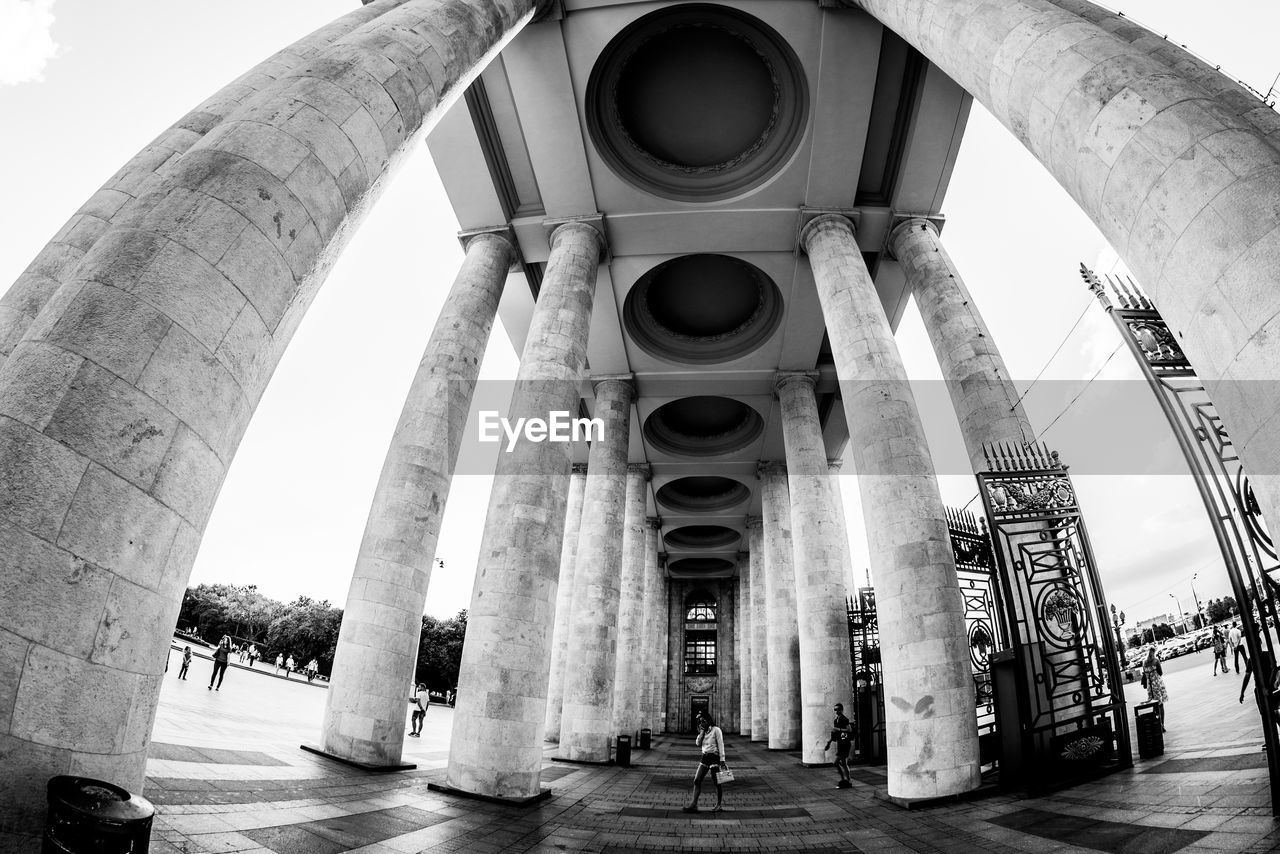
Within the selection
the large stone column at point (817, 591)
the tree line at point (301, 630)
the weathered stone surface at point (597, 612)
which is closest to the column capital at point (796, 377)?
the large stone column at point (817, 591)

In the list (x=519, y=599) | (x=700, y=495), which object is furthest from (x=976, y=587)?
(x=700, y=495)

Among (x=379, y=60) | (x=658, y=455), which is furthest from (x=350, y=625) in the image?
(x=658, y=455)

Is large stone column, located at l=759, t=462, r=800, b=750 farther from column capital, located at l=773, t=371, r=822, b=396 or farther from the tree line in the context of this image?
the tree line

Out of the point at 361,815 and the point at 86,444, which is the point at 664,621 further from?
the point at 86,444

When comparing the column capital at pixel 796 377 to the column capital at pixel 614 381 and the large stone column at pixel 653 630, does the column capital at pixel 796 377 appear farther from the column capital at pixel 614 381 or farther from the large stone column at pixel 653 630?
the large stone column at pixel 653 630

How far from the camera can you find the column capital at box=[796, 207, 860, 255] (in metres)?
15.4

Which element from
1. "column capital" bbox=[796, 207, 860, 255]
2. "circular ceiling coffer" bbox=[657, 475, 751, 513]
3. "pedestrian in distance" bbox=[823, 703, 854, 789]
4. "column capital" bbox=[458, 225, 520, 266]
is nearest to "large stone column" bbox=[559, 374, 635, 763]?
"pedestrian in distance" bbox=[823, 703, 854, 789]

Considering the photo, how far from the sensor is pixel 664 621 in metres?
40.6

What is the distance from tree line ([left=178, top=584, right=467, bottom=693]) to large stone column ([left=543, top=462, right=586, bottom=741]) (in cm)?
2781

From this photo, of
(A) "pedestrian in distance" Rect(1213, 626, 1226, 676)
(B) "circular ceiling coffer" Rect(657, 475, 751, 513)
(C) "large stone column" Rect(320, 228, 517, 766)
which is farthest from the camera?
(B) "circular ceiling coffer" Rect(657, 475, 751, 513)

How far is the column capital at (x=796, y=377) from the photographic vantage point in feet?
72.0

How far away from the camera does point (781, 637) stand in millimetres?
22312

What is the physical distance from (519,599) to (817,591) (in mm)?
10463

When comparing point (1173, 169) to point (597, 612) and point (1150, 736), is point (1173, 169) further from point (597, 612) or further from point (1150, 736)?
point (597, 612)
